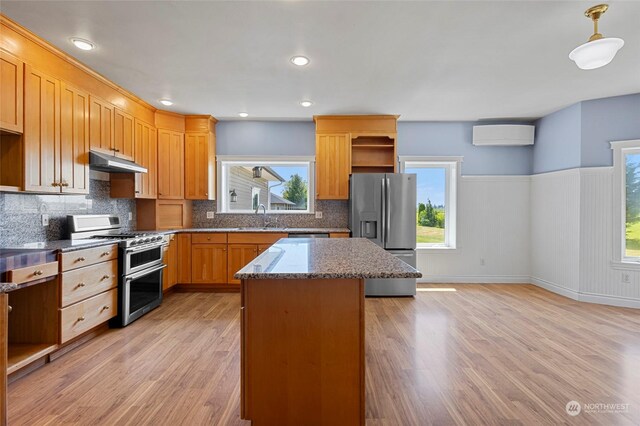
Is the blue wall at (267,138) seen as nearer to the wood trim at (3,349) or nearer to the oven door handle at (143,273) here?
the oven door handle at (143,273)

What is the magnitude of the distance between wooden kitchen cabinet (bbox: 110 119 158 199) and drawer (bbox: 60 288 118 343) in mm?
1386

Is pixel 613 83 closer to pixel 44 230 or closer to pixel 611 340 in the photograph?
pixel 611 340

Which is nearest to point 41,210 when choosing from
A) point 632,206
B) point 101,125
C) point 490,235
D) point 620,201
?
point 101,125

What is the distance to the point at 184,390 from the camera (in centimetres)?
203

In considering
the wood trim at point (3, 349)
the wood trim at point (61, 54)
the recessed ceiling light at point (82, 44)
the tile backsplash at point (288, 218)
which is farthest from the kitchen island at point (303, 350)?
the tile backsplash at point (288, 218)

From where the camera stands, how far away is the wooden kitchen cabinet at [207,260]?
4344 mm

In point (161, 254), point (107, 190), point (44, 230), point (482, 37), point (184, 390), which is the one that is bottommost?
point (184, 390)

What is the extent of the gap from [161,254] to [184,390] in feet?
6.98

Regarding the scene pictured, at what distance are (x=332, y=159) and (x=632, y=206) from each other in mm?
3881

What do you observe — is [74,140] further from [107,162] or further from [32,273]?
[32,273]

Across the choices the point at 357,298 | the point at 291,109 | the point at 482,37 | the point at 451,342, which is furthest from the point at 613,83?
the point at 357,298

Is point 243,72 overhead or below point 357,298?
overhead

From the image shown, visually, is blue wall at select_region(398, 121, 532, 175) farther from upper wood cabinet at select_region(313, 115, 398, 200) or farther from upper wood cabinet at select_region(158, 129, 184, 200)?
upper wood cabinet at select_region(158, 129, 184, 200)

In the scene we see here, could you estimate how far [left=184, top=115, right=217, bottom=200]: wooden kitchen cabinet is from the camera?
15.1 ft
